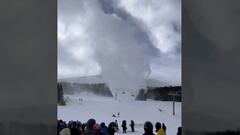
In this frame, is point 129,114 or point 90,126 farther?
point 129,114

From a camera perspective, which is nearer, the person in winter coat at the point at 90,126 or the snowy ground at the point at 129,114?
the person in winter coat at the point at 90,126

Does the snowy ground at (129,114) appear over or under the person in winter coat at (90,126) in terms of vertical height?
under

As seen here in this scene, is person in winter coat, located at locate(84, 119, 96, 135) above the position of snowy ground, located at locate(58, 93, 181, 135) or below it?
above

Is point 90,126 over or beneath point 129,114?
over

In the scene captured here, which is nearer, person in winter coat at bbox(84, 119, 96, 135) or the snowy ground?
person in winter coat at bbox(84, 119, 96, 135)
